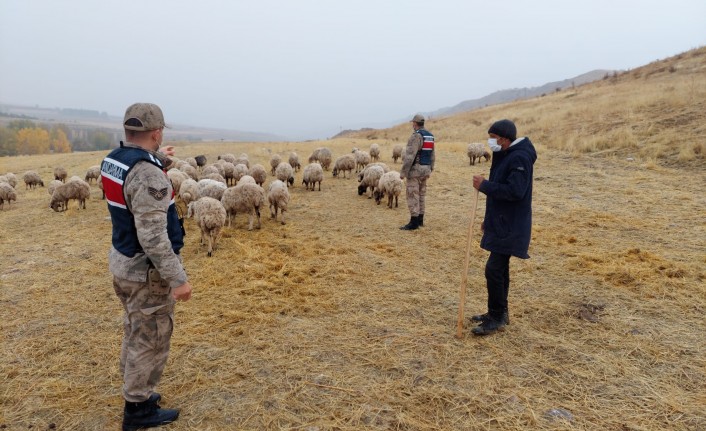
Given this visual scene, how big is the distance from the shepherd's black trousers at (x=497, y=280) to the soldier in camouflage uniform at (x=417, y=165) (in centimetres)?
465

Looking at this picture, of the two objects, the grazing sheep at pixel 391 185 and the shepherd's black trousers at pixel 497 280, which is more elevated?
the grazing sheep at pixel 391 185

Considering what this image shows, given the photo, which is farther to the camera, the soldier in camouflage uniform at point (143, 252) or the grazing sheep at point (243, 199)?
the grazing sheep at point (243, 199)

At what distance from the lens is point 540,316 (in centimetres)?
535

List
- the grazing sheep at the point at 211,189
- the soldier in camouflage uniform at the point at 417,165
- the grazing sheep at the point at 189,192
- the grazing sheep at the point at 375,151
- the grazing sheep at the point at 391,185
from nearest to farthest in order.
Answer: the soldier in camouflage uniform at the point at 417,165
the grazing sheep at the point at 211,189
the grazing sheep at the point at 189,192
the grazing sheep at the point at 391,185
the grazing sheep at the point at 375,151

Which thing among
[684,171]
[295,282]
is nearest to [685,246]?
[295,282]

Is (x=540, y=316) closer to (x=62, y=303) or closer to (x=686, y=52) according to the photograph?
(x=62, y=303)

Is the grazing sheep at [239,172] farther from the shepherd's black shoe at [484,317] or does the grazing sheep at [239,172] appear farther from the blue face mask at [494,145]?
the blue face mask at [494,145]

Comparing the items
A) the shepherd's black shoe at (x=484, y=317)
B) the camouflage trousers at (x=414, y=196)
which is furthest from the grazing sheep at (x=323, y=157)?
the shepherd's black shoe at (x=484, y=317)

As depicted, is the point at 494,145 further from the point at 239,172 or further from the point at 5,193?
the point at 5,193

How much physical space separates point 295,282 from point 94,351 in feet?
9.50

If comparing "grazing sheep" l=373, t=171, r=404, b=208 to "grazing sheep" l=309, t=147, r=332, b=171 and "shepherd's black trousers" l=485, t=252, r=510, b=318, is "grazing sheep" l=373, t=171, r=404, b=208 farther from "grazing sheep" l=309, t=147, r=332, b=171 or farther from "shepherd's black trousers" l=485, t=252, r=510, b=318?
"grazing sheep" l=309, t=147, r=332, b=171

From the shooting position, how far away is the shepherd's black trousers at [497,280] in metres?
4.75

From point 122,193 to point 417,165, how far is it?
7331mm

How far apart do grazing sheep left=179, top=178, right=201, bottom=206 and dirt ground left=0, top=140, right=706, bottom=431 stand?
2.53 m
